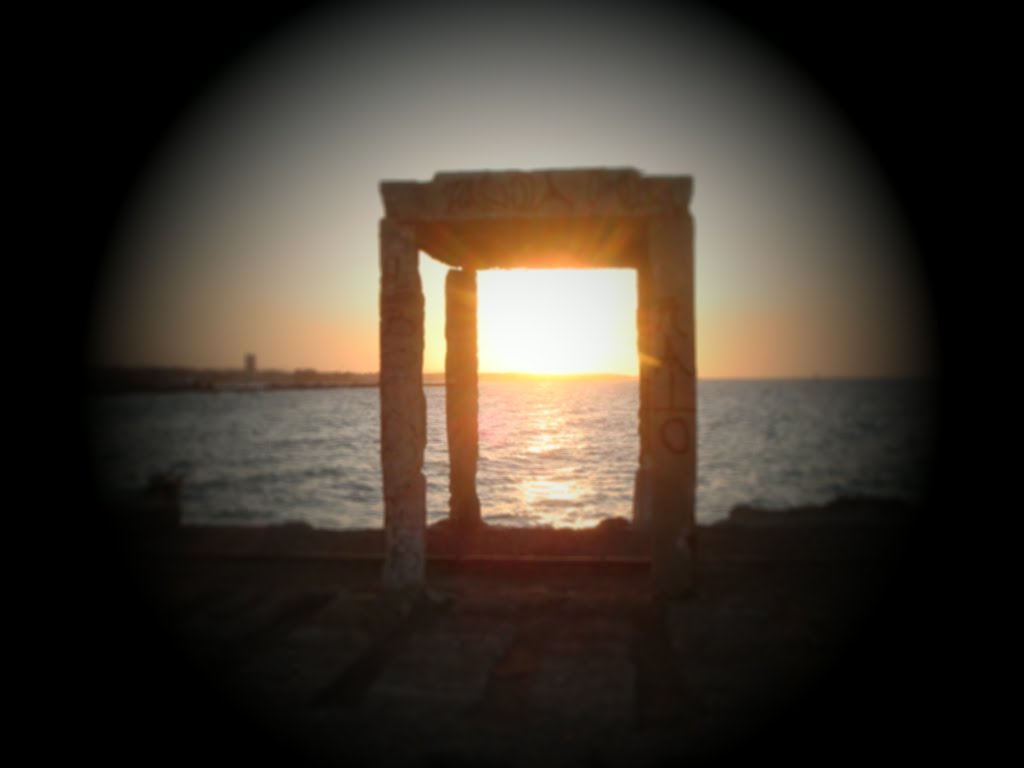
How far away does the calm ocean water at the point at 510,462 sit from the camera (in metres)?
20.3

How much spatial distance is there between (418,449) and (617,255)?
4612mm

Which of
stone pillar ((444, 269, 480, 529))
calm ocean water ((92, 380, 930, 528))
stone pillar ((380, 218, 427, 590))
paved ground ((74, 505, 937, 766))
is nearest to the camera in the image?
paved ground ((74, 505, 937, 766))

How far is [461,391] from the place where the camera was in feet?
39.1

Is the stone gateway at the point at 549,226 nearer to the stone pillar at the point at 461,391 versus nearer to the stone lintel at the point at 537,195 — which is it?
the stone lintel at the point at 537,195

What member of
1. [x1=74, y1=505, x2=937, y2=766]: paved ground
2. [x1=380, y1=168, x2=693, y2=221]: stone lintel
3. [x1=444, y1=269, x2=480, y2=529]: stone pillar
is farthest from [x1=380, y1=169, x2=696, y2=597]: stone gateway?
[x1=444, y1=269, x2=480, y2=529]: stone pillar

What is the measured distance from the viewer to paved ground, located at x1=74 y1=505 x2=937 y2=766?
520 centimetres

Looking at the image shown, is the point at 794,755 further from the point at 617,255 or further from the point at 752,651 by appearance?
the point at 617,255

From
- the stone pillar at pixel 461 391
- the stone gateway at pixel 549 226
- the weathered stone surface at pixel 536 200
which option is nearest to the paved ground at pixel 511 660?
the stone gateway at pixel 549 226

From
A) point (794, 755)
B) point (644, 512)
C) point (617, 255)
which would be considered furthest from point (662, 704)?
point (617, 255)

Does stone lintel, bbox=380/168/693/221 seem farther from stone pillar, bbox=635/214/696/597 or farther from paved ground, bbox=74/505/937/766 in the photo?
paved ground, bbox=74/505/937/766

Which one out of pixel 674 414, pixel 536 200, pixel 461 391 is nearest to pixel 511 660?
pixel 674 414

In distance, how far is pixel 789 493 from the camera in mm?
31719

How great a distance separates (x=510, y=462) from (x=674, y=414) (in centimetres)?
1911

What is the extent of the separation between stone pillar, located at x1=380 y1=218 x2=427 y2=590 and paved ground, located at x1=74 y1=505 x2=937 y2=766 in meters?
0.55
